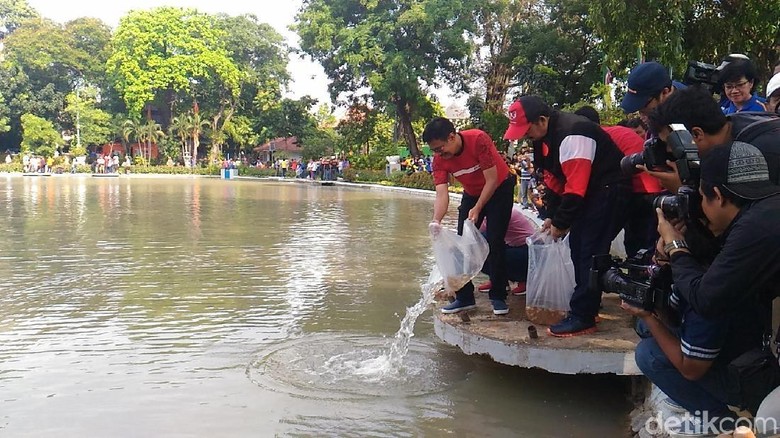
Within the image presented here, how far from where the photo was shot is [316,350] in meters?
4.92

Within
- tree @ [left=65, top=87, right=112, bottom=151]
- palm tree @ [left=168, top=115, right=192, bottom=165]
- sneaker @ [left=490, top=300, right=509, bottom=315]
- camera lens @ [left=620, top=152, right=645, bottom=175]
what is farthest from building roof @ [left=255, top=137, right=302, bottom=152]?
camera lens @ [left=620, top=152, right=645, bottom=175]

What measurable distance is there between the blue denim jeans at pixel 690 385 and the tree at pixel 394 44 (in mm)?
30179

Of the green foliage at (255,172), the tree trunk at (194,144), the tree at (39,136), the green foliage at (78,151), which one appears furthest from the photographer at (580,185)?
the tree at (39,136)

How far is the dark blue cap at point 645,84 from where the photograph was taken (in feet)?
11.3

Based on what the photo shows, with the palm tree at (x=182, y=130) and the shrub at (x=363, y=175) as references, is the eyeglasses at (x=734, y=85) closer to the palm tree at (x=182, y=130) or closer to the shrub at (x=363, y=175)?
the shrub at (x=363, y=175)

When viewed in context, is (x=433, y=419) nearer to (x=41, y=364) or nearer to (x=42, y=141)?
(x=41, y=364)

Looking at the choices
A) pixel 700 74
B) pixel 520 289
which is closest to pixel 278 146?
pixel 520 289

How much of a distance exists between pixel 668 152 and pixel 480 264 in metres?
2.00

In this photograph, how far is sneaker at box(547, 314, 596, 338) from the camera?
4.00 m

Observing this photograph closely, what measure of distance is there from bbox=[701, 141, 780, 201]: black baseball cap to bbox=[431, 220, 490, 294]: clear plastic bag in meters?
2.48

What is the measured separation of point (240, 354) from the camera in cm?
485

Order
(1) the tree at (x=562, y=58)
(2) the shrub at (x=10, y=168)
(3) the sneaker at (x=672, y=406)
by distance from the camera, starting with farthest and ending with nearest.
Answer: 1. (2) the shrub at (x=10, y=168)
2. (1) the tree at (x=562, y=58)
3. (3) the sneaker at (x=672, y=406)

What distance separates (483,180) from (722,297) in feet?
8.77

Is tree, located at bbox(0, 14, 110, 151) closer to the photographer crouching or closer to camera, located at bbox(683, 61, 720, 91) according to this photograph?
camera, located at bbox(683, 61, 720, 91)
